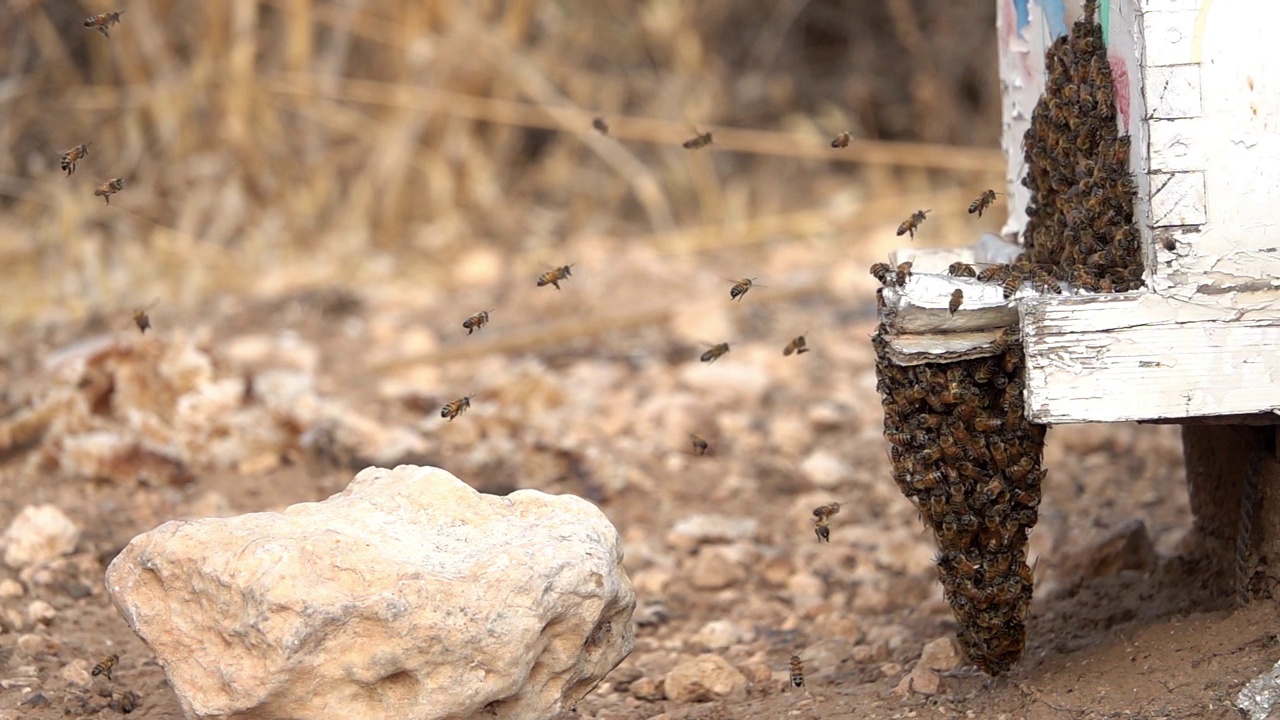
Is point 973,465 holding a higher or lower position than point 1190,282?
lower

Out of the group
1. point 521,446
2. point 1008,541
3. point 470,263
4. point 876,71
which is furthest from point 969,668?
point 876,71

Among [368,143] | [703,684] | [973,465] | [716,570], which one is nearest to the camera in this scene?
[973,465]

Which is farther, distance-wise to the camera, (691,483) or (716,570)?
(691,483)

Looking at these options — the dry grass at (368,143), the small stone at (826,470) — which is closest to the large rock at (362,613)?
the small stone at (826,470)

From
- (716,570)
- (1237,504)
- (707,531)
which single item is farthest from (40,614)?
(1237,504)

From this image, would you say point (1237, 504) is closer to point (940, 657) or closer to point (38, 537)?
point (940, 657)

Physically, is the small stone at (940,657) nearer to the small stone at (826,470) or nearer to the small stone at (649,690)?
the small stone at (649,690)
